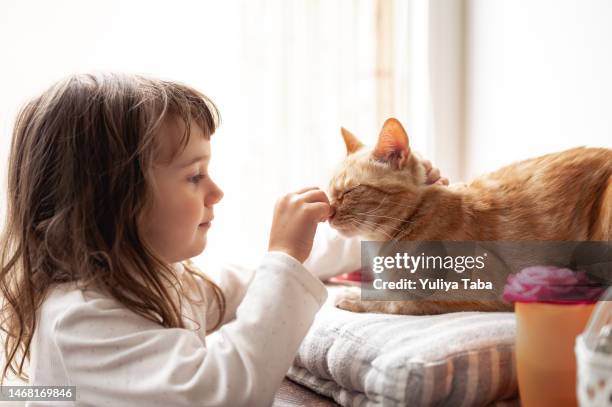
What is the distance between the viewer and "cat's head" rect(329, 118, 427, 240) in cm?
122

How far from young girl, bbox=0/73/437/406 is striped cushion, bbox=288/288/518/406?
0.11m

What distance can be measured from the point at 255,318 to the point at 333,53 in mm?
1579

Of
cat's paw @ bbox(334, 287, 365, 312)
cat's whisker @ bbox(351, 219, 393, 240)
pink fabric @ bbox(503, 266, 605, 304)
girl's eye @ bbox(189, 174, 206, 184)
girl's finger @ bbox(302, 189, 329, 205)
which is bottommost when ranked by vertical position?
cat's paw @ bbox(334, 287, 365, 312)

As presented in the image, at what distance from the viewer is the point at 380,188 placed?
123 cm

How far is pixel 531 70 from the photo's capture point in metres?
1.92

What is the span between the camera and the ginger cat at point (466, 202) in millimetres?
1144

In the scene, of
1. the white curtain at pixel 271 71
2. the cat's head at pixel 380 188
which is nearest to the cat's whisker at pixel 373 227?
the cat's head at pixel 380 188

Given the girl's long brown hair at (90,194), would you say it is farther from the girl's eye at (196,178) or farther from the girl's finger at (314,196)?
the girl's finger at (314,196)

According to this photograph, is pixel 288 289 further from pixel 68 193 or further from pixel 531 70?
pixel 531 70

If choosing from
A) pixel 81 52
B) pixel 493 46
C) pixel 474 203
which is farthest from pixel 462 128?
pixel 81 52

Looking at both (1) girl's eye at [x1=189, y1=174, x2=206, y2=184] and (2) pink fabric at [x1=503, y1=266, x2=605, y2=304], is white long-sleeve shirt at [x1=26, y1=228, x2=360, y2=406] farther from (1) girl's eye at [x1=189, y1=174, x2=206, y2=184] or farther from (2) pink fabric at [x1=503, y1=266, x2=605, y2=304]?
(2) pink fabric at [x1=503, y1=266, x2=605, y2=304]

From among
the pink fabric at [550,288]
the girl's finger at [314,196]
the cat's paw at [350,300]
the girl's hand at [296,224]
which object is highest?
the girl's finger at [314,196]

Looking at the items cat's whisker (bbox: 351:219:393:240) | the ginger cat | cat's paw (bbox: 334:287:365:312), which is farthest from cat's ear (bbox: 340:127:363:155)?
cat's paw (bbox: 334:287:365:312)

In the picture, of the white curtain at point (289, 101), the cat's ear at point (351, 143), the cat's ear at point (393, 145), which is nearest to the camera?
the cat's ear at point (393, 145)
